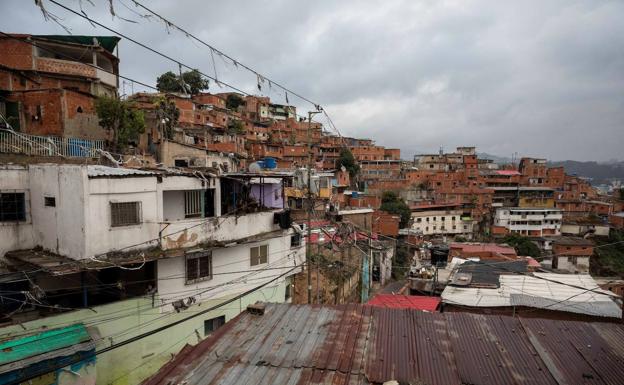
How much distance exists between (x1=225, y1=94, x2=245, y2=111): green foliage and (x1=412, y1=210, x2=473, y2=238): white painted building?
122 ft

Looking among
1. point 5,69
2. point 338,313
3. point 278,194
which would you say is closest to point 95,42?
point 5,69

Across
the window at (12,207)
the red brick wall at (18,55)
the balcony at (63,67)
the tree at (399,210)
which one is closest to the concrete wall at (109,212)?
the window at (12,207)

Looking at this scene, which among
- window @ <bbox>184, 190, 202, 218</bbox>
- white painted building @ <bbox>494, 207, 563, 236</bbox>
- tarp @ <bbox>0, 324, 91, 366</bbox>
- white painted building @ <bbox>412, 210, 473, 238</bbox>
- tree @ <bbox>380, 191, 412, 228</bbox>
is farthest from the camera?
white painted building @ <bbox>494, 207, 563, 236</bbox>

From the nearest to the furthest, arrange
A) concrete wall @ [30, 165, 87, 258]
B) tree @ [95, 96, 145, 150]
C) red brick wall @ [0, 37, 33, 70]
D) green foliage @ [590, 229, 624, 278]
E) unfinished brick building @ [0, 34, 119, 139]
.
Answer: concrete wall @ [30, 165, 87, 258]
unfinished brick building @ [0, 34, 119, 139]
tree @ [95, 96, 145, 150]
red brick wall @ [0, 37, 33, 70]
green foliage @ [590, 229, 624, 278]

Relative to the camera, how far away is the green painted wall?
40.4 feet

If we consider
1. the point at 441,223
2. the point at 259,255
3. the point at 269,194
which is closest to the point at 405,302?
the point at 259,255

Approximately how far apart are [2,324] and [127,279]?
4.03 meters

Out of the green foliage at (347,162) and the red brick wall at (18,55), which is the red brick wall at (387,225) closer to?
the green foliage at (347,162)

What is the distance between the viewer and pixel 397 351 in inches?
245

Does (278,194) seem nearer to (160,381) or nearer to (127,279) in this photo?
(127,279)

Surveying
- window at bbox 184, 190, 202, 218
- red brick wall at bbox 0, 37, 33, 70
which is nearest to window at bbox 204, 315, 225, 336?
window at bbox 184, 190, 202, 218

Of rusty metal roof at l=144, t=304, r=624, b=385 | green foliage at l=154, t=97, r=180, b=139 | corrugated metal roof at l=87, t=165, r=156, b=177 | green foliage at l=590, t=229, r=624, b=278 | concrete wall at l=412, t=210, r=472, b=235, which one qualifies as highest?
green foliage at l=154, t=97, r=180, b=139

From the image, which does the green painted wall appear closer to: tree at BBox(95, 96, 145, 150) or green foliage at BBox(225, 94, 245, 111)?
tree at BBox(95, 96, 145, 150)

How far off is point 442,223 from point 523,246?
43.8ft
